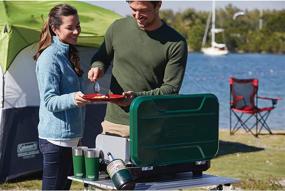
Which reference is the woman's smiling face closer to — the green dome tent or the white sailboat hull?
the green dome tent

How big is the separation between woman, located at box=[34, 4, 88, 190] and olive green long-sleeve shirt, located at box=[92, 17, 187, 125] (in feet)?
0.55

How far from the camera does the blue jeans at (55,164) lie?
3.38 metres

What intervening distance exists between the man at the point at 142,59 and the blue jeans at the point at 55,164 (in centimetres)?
27

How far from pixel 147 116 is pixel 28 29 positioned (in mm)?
3312

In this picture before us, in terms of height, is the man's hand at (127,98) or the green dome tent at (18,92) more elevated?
the man's hand at (127,98)

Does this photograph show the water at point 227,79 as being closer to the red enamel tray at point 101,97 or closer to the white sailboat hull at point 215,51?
the white sailboat hull at point 215,51

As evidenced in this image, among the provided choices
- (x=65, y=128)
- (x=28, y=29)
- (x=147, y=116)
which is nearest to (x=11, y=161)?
(x=28, y=29)

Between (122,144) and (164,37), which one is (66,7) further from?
(122,144)

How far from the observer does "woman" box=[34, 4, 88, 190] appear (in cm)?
331

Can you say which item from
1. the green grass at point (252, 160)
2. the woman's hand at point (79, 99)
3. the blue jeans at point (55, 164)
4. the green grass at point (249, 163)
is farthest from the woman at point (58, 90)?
the green grass at point (252, 160)

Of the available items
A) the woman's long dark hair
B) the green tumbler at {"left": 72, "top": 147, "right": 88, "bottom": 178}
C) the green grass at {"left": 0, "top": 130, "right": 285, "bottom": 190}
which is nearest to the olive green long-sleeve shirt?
the woman's long dark hair

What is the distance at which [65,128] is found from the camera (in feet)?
11.1

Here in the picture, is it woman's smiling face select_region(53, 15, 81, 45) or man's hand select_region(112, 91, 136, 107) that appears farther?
woman's smiling face select_region(53, 15, 81, 45)

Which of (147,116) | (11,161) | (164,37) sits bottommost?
(11,161)
